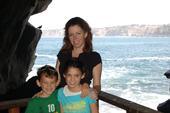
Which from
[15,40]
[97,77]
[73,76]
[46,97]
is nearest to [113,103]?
[97,77]

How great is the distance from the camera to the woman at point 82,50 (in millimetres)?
3494

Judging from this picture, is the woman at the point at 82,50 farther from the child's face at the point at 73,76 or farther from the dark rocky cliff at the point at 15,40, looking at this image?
the dark rocky cliff at the point at 15,40

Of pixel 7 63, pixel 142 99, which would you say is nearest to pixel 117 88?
pixel 142 99

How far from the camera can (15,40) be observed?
16203 millimetres

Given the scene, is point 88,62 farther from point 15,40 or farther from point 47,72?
point 15,40

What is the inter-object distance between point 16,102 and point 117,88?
1609 inches

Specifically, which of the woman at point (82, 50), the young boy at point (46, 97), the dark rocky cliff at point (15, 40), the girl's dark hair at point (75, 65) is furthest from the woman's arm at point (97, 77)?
the dark rocky cliff at point (15, 40)

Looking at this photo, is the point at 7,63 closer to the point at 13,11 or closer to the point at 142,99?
the point at 13,11

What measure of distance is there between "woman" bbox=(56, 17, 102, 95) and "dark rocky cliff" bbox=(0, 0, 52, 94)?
10.7m

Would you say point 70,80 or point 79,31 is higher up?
point 79,31

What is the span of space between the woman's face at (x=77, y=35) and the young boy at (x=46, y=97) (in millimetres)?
465

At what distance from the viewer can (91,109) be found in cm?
321

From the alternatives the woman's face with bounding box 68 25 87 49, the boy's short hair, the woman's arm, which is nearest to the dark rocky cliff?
the woman's face with bounding box 68 25 87 49

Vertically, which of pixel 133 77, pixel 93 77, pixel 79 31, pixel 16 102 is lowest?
pixel 133 77
